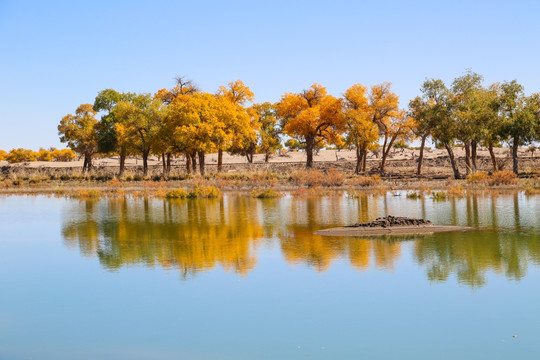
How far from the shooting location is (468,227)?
2055 centimetres

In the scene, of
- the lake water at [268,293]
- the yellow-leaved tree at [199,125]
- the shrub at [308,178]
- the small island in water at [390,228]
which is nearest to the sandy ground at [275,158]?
the yellow-leaved tree at [199,125]

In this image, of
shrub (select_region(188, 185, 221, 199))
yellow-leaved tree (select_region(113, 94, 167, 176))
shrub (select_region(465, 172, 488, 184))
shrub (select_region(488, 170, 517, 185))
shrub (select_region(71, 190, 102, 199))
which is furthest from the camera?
yellow-leaved tree (select_region(113, 94, 167, 176))

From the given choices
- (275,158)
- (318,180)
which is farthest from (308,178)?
(275,158)

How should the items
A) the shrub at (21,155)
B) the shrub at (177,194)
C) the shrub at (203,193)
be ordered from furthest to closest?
1. the shrub at (21,155)
2. the shrub at (203,193)
3. the shrub at (177,194)

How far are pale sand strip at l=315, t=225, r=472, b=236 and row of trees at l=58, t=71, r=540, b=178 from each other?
99.7 ft

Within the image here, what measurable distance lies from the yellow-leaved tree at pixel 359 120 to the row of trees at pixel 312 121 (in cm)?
10

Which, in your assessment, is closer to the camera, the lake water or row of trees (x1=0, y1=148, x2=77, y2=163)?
the lake water

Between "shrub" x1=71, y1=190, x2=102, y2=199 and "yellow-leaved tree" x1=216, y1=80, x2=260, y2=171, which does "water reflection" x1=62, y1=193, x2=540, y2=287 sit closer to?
"shrub" x1=71, y1=190, x2=102, y2=199

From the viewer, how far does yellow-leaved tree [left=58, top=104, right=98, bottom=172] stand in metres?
67.8

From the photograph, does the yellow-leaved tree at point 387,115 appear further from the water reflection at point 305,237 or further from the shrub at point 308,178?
the water reflection at point 305,237

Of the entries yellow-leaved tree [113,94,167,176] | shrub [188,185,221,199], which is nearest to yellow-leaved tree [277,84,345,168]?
yellow-leaved tree [113,94,167,176]

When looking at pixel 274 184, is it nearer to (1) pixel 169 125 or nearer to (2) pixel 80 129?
(1) pixel 169 125

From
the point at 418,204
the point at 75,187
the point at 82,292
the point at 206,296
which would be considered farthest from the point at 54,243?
the point at 75,187

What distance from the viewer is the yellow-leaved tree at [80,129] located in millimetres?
67812
